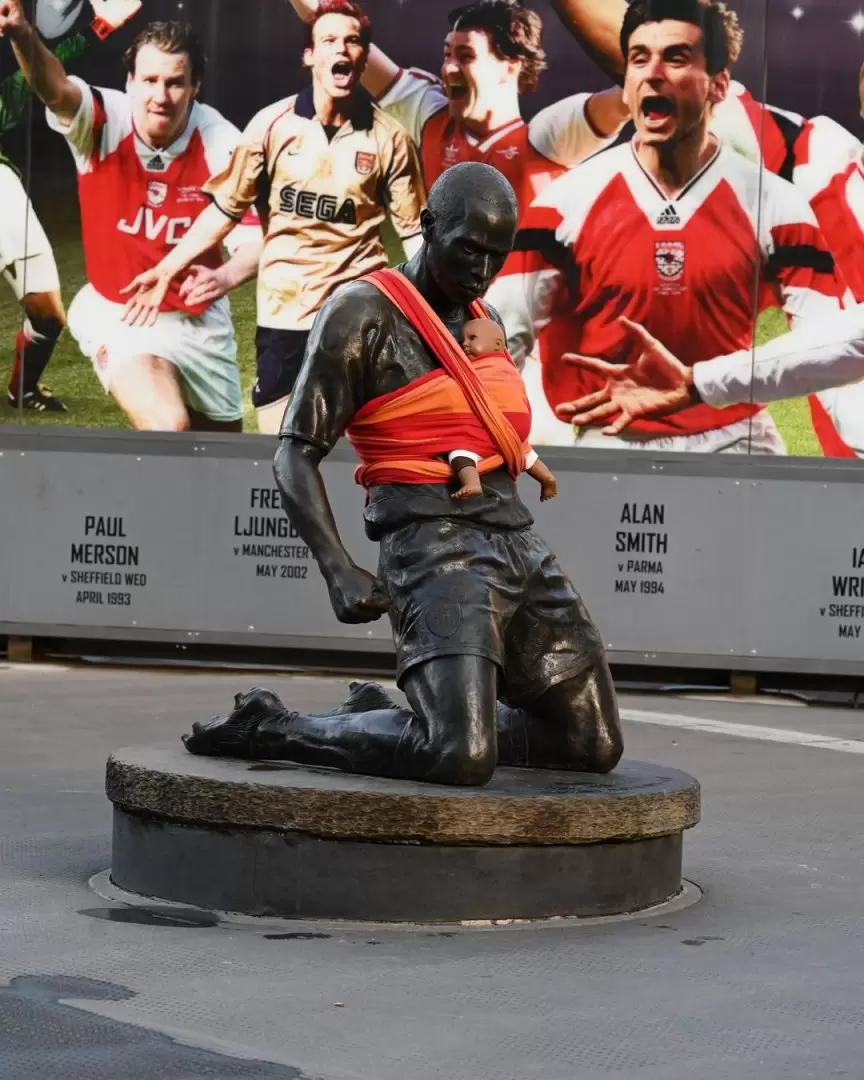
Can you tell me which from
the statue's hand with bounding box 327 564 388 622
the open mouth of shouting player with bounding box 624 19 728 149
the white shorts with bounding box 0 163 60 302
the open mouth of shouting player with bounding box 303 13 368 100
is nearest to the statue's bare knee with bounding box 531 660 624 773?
the statue's hand with bounding box 327 564 388 622

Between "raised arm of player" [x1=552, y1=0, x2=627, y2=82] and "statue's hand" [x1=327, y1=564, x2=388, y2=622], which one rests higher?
"raised arm of player" [x1=552, y1=0, x2=627, y2=82]

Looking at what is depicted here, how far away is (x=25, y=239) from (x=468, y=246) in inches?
268

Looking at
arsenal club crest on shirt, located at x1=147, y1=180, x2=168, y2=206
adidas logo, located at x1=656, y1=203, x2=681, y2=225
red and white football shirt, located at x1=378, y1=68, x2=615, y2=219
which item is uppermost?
red and white football shirt, located at x1=378, y1=68, x2=615, y2=219

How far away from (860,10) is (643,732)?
437 cm

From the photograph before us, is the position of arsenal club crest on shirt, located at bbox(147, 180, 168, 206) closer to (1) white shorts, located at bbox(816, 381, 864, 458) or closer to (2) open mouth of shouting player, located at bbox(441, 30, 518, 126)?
(2) open mouth of shouting player, located at bbox(441, 30, 518, 126)

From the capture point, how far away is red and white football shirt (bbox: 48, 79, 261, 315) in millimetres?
11586

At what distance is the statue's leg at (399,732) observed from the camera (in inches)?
205

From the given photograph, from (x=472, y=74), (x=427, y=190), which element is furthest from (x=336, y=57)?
(x=427, y=190)

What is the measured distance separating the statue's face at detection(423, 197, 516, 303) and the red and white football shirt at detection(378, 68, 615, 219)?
5767 millimetres

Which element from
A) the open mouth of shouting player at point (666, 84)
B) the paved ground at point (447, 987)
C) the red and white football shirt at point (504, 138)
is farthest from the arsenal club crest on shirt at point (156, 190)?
the paved ground at point (447, 987)

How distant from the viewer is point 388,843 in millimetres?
5035

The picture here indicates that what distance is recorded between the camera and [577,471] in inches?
439

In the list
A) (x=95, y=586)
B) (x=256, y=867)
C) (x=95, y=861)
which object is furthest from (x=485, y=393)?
(x=95, y=586)

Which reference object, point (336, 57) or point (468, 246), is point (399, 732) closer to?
point (468, 246)
